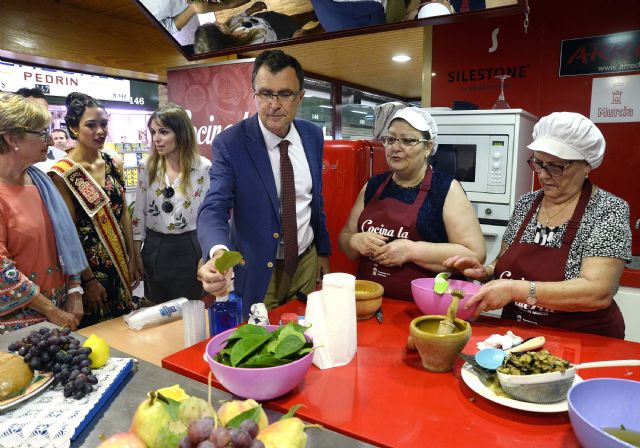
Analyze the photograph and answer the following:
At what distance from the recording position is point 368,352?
56.9 inches

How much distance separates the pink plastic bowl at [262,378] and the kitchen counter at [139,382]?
0.20 feet

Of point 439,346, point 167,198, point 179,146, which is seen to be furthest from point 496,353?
point 179,146

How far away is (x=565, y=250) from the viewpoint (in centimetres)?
174

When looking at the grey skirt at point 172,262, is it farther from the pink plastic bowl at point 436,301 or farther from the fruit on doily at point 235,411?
the fruit on doily at point 235,411

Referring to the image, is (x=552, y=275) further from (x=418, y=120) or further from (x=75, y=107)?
(x=75, y=107)

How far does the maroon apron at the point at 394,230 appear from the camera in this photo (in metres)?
→ 2.04

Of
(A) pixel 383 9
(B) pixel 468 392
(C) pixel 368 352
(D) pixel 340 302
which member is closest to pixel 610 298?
(B) pixel 468 392

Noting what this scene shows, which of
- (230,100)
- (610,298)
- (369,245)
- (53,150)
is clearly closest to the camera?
(610,298)

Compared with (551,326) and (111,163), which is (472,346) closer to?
(551,326)

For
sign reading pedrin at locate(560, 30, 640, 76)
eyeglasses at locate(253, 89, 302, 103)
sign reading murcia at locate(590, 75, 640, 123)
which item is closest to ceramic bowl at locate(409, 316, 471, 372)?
eyeglasses at locate(253, 89, 302, 103)

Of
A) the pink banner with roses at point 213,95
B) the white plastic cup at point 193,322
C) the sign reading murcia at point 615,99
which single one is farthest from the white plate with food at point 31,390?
the sign reading murcia at point 615,99

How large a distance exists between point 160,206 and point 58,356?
79.1 inches

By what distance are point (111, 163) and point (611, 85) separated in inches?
141

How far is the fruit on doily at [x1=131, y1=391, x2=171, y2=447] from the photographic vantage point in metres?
0.82
